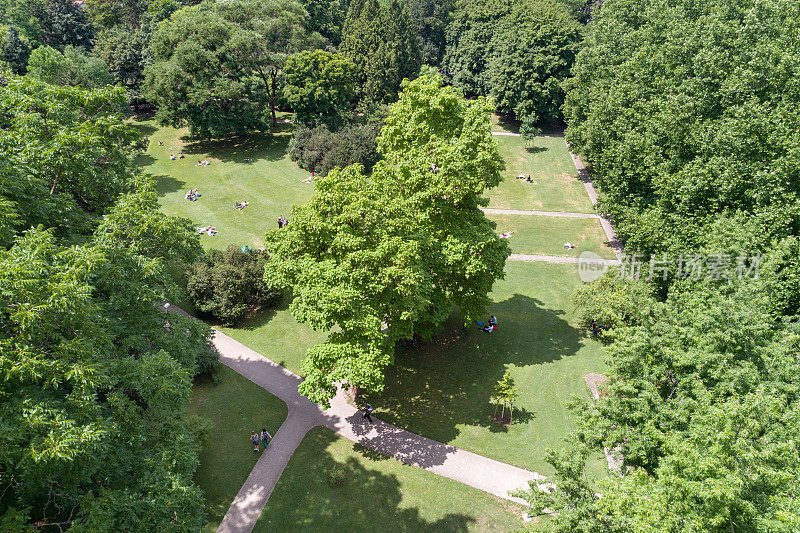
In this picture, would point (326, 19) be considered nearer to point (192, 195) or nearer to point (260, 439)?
point (192, 195)

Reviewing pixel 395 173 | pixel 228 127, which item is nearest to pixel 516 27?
pixel 228 127

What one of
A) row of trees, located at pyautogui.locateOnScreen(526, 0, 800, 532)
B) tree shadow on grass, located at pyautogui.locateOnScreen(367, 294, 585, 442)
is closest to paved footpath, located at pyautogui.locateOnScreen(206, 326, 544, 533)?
tree shadow on grass, located at pyautogui.locateOnScreen(367, 294, 585, 442)

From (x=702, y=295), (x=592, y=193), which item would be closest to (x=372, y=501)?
(x=702, y=295)

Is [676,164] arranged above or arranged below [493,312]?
above

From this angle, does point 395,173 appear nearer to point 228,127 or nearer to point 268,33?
point 228,127

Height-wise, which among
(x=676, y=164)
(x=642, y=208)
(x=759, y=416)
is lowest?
(x=642, y=208)

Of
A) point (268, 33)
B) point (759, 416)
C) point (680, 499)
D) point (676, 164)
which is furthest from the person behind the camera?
point (268, 33)
